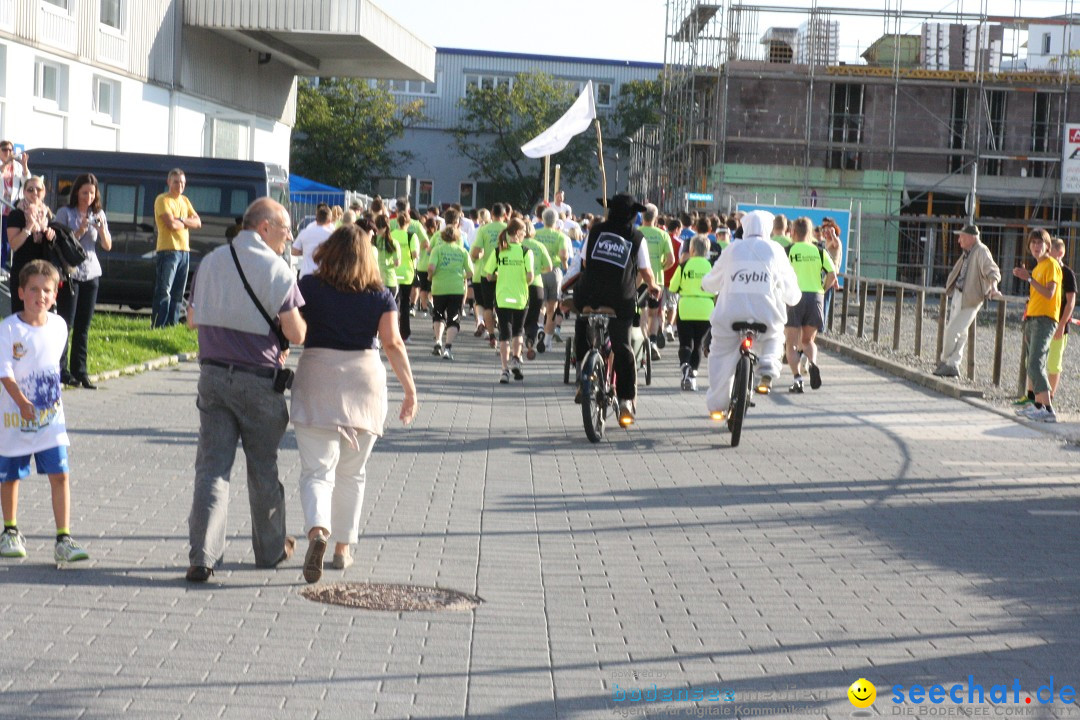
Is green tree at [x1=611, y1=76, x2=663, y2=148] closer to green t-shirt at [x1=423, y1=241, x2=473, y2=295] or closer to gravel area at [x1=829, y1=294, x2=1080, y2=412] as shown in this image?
gravel area at [x1=829, y1=294, x2=1080, y2=412]

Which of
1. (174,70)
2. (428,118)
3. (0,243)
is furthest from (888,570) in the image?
(428,118)

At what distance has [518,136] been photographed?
2751 inches

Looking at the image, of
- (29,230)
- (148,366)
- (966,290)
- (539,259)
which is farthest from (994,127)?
(29,230)

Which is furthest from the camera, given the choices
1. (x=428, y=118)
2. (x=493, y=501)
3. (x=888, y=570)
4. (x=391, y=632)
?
(x=428, y=118)

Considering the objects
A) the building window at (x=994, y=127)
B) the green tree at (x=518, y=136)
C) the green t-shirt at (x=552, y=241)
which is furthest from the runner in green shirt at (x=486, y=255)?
the green tree at (x=518, y=136)

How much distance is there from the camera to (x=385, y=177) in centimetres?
7038

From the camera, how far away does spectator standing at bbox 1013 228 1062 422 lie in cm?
1511

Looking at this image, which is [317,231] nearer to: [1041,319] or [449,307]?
[449,307]

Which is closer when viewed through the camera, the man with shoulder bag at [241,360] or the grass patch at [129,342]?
the man with shoulder bag at [241,360]

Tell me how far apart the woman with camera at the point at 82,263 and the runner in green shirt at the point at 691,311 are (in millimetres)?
6028

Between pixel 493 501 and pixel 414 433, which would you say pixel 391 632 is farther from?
pixel 414 433

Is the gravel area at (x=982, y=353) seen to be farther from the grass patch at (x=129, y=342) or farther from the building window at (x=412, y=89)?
the building window at (x=412, y=89)

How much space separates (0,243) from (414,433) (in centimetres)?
979

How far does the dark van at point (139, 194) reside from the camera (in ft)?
70.3
